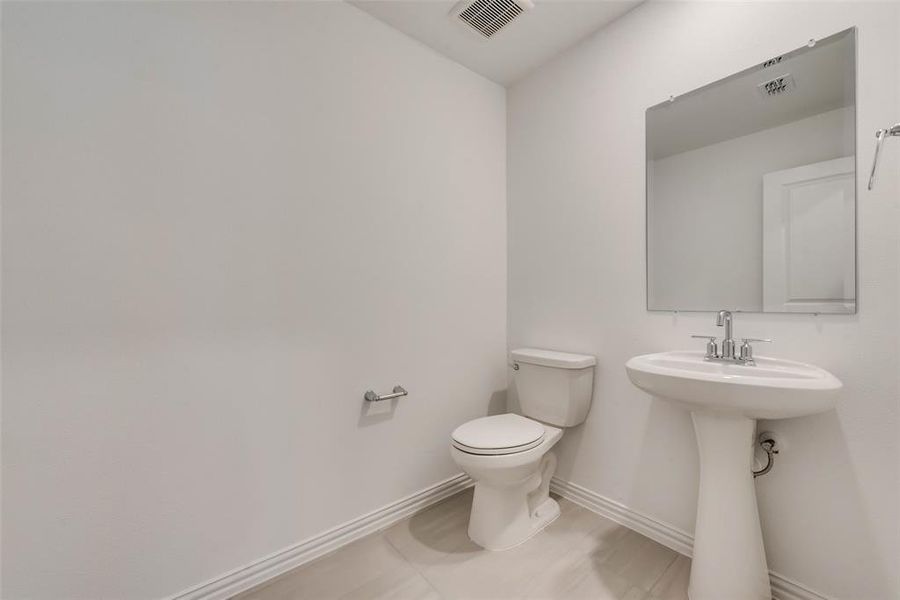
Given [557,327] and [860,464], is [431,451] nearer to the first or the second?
[557,327]

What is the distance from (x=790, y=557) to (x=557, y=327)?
45.7 inches

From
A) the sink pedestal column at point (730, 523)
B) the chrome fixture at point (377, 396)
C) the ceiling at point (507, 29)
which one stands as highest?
the ceiling at point (507, 29)

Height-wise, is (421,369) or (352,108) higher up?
(352,108)

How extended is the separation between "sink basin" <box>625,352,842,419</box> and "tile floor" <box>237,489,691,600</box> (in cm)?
71

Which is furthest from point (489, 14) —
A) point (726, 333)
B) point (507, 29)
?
point (726, 333)

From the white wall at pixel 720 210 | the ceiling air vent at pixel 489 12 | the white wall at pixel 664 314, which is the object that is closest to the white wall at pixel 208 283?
the ceiling air vent at pixel 489 12

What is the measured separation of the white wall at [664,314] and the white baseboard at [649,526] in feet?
0.12

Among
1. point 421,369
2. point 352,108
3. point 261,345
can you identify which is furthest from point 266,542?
point 352,108

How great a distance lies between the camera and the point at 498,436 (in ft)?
5.08

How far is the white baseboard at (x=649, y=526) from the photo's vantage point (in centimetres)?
125

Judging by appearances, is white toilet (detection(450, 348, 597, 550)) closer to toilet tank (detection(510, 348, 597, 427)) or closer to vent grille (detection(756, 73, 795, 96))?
toilet tank (detection(510, 348, 597, 427))

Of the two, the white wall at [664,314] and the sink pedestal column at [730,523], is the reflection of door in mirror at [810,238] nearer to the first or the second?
the white wall at [664,314]

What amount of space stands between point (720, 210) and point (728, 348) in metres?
0.54

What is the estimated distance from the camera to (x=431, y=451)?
6.19 ft
